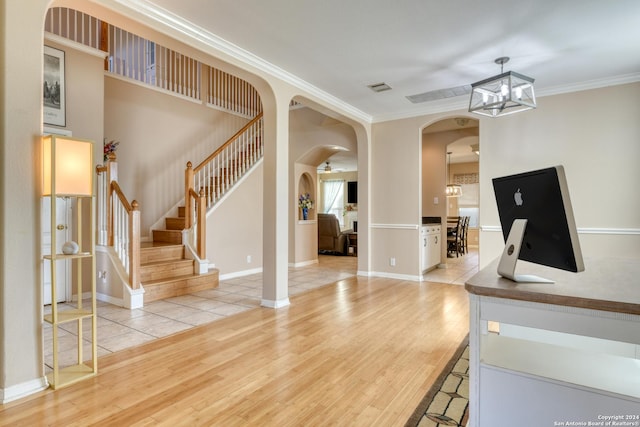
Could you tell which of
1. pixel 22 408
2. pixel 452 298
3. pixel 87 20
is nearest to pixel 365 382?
pixel 22 408

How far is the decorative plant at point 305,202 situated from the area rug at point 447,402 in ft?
17.2

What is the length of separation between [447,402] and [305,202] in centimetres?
573

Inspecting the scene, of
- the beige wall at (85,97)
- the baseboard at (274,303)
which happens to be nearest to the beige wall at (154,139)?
the beige wall at (85,97)

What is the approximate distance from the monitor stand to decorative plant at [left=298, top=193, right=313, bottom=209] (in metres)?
6.11

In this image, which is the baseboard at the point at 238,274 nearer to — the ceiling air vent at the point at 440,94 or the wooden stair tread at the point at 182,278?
the wooden stair tread at the point at 182,278

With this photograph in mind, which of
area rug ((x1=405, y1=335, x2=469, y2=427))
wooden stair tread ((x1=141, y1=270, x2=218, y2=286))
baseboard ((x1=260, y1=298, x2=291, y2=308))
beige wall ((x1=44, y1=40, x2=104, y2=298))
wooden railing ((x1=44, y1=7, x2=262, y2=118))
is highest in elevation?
wooden railing ((x1=44, y1=7, x2=262, y2=118))

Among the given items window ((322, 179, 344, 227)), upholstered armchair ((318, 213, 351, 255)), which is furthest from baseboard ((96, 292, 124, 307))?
window ((322, 179, 344, 227))

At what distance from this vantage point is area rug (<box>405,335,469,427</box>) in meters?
1.86

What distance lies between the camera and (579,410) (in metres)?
1.17

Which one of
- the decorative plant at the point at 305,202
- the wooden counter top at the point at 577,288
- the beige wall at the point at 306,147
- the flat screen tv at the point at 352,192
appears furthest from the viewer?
the flat screen tv at the point at 352,192

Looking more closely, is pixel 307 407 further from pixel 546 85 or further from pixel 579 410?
pixel 546 85

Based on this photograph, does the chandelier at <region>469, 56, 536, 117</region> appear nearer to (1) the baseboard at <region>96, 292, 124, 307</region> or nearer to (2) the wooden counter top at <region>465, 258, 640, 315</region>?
(2) the wooden counter top at <region>465, 258, 640, 315</region>

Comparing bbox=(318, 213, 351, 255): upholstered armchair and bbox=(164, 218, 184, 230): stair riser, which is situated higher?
bbox=(164, 218, 184, 230): stair riser

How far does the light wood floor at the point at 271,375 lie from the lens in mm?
1916
